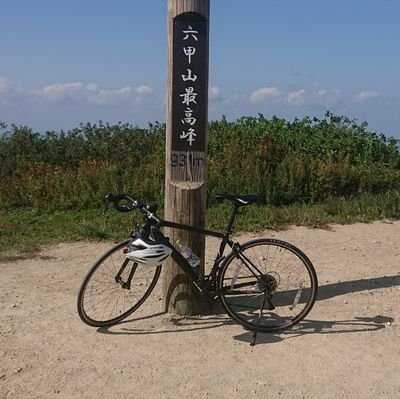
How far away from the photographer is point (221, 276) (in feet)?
15.5

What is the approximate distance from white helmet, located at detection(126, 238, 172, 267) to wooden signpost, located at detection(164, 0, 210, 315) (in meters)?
0.40

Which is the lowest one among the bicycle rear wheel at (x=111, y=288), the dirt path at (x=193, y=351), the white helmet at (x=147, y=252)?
the dirt path at (x=193, y=351)

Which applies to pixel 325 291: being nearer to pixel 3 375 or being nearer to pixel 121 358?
pixel 121 358

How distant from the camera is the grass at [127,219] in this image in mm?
7573

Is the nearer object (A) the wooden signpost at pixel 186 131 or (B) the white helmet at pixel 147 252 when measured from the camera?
(B) the white helmet at pixel 147 252

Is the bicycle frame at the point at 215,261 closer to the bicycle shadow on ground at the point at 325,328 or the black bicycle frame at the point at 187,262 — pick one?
the black bicycle frame at the point at 187,262

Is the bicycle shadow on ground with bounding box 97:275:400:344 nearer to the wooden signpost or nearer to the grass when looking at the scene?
the wooden signpost

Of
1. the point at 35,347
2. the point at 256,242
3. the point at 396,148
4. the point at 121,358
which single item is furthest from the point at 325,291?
the point at 396,148

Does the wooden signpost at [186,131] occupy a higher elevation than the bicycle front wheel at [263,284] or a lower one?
higher

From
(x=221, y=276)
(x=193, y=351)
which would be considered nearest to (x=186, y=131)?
(x=221, y=276)

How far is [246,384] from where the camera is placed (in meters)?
3.87

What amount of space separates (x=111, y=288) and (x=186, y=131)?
1435 mm

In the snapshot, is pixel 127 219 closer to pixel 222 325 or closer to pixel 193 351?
pixel 222 325

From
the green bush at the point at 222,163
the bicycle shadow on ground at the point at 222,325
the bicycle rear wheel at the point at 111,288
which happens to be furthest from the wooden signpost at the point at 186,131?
the green bush at the point at 222,163
